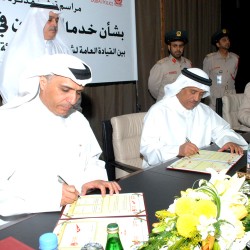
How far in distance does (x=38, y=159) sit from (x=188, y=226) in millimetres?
1265

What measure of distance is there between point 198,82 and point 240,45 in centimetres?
493

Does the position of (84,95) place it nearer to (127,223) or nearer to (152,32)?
(152,32)

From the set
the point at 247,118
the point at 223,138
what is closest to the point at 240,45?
the point at 247,118

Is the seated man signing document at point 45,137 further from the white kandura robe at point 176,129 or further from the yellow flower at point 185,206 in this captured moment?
the yellow flower at point 185,206

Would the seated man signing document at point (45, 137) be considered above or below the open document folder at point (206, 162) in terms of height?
above

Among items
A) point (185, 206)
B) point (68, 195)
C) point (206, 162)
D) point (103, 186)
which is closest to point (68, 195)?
point (68, 195)

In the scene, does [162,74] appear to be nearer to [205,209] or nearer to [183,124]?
[183,124]

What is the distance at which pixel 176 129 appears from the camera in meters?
3.09

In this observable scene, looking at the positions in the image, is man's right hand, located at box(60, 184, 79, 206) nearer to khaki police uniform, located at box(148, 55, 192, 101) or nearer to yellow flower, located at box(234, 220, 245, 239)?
yellow flower, located at box(234, 220, 245, 239)

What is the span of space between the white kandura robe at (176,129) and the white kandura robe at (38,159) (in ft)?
2.35

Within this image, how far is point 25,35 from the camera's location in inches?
136

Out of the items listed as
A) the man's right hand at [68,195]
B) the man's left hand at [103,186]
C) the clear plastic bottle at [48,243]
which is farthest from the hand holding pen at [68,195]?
the clear plastic bottle at [48,243]

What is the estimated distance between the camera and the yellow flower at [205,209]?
0.87 meters

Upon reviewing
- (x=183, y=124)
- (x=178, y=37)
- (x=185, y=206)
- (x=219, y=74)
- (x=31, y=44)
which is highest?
(x=178, y=37)
